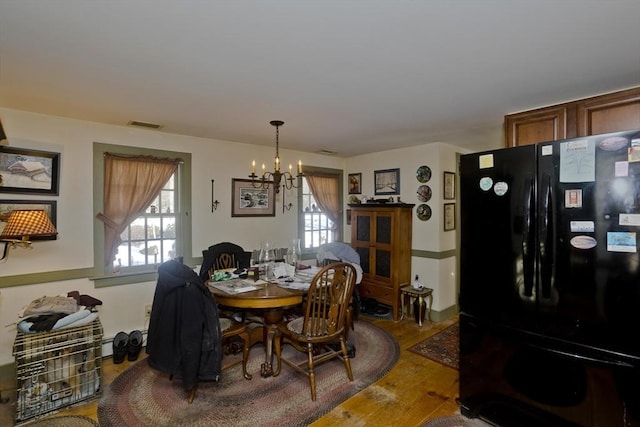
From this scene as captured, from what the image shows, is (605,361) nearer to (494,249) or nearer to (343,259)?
(494,249)

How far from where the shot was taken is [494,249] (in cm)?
224

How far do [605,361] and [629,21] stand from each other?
70.2 inches

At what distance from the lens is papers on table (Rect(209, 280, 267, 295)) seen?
2.68m

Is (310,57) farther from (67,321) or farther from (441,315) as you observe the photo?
Answer: (441,315)

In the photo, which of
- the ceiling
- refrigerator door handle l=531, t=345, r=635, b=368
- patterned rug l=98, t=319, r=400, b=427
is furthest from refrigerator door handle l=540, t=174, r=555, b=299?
patterned rug l=98, t=319, r=400, b=427

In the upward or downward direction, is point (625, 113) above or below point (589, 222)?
above

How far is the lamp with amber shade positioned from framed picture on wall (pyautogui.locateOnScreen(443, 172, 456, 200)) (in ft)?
14.1

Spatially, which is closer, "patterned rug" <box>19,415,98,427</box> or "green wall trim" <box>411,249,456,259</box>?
"patterned rug" <box>19,415,98,427</box>

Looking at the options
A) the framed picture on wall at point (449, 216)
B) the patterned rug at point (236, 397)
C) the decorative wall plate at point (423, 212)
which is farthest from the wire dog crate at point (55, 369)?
the framed picture on wall at point (449, 216)

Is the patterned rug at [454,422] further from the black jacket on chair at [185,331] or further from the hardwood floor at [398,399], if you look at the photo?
the black jacket on chair at [185,331]

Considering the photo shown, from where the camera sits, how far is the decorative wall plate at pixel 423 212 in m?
4.36

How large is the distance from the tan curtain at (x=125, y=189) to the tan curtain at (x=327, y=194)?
2.14 m

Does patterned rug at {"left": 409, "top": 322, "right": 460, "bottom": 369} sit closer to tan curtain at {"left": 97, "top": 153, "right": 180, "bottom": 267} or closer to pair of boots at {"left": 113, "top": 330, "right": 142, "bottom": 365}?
pair of boots at {"left": 113, "top": 330, "right": 142, "bottom": 365}

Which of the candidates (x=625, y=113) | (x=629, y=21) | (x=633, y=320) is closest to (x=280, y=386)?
(x=633, y=320)
